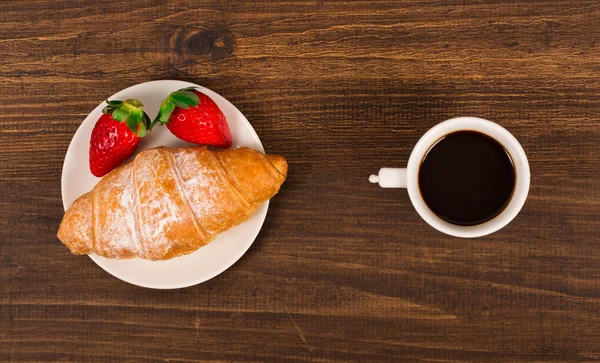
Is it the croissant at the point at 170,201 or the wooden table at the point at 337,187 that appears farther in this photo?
the wooden table at the point at 337,187

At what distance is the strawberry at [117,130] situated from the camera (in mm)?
1012

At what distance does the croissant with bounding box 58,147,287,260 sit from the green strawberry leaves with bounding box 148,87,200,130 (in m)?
0.06

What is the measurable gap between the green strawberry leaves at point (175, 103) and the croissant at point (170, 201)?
0.06 m

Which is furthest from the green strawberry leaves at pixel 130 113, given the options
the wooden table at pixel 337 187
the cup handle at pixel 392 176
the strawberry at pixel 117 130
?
the cup handle at pixel 392 176

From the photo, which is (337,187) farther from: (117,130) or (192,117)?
(117,130)

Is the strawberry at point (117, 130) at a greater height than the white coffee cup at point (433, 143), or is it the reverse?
the white coffee cup at point (433, 143)

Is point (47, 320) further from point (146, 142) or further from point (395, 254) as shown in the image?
point (395, 254)

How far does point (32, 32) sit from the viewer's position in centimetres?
118

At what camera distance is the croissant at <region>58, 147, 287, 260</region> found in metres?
0.99

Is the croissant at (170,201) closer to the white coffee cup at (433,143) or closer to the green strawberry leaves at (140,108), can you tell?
the green strawberry leaves at (140,108)

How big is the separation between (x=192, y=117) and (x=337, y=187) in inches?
13.6

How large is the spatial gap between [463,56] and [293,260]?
0.58 m

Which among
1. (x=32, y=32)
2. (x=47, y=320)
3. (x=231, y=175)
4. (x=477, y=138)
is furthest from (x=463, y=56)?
(x=47, y=320)

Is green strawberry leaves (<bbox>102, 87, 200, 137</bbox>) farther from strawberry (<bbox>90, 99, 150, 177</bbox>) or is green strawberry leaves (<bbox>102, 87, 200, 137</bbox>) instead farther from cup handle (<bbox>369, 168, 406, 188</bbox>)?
cup handle (<bbox>369, 168, 406, 188</bbox>)
